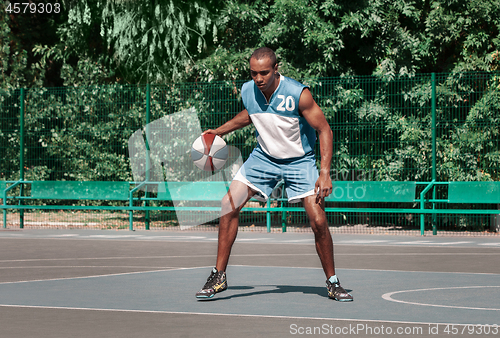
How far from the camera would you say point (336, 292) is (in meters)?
7.68

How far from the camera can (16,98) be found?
19250 millimetres

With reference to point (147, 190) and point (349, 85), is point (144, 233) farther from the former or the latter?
point (349, 85)

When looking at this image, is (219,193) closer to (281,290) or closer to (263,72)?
(281,290)

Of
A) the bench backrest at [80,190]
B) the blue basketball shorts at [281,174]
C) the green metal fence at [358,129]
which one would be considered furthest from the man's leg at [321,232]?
the bench backrest at [80,190]

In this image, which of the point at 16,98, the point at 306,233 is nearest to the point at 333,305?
the point at 306,233

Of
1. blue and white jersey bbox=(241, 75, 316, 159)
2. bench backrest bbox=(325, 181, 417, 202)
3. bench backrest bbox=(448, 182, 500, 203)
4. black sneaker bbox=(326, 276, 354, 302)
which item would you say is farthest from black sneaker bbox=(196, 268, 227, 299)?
bench backrest bbox=(448, 182, 500, 203)

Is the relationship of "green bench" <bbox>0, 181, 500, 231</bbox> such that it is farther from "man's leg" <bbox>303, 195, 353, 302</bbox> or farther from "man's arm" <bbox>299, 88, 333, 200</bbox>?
"man's arm" <bbox>299, 88, 333, 200</bbox>

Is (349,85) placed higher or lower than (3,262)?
higher

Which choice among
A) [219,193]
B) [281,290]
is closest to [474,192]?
[219,193]

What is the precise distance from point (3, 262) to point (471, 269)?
6.07 m

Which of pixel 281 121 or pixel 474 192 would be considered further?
pixel 474 192

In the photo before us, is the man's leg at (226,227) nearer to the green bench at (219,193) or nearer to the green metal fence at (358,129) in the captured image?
the green bench at (219,193)

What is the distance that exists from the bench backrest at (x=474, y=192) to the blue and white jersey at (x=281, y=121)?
8.38 m

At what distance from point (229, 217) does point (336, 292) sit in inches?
47.6
